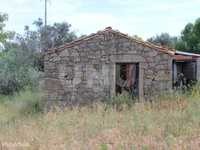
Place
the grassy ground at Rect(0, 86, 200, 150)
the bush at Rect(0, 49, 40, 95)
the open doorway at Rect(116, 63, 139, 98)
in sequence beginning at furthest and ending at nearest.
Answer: the bush at Rect(0, 49, 40, 95) < the open doorway at Rect(116, 63, 139, 98) < the grassy ground at Rect(0, 86, 200, 150)

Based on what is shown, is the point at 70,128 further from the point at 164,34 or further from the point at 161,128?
the point at 164,34

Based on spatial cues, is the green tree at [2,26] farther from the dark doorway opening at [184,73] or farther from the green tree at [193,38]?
the green tree at [193,38]

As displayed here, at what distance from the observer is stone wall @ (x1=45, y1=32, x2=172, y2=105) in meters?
15.4

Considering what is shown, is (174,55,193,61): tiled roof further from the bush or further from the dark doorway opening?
the bush

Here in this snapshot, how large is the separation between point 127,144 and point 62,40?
22193 millimetres

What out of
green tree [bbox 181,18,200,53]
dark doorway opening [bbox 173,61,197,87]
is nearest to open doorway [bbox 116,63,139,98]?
dark doorway opening [bbox 173,61,197,87]

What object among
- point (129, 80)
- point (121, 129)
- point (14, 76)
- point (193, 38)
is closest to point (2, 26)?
point (14, 76)

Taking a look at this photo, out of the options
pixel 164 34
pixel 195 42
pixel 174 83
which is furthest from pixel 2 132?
pixel 164 34

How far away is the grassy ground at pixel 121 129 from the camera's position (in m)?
8.26

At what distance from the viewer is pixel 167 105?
12547 mm

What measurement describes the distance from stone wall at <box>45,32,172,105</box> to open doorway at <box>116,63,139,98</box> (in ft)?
1.34

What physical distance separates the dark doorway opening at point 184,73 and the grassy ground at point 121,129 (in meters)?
3.18

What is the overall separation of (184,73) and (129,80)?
11.9 ft

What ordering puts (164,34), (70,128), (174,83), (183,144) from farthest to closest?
1. (164,34)
2. (174,83)
3. (70,128)
4. (183,144)
